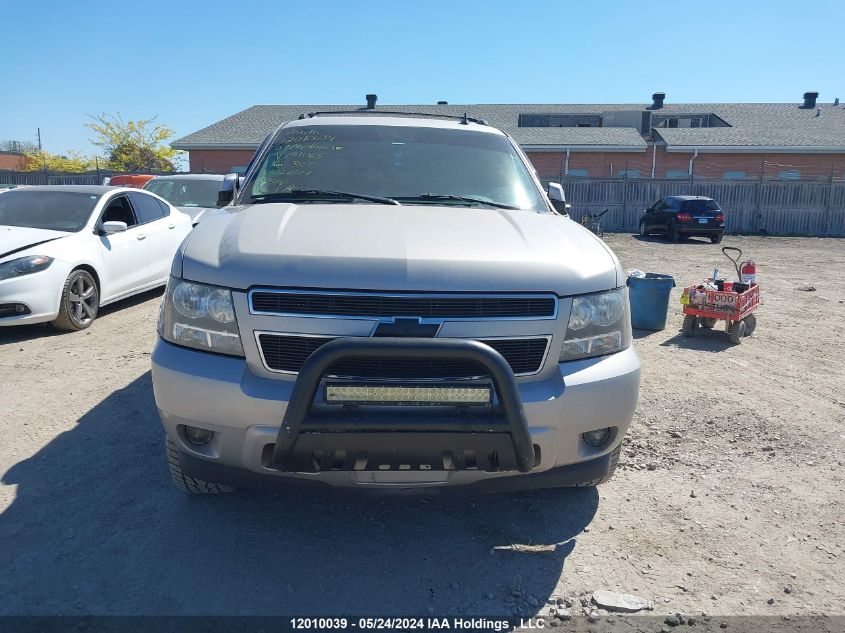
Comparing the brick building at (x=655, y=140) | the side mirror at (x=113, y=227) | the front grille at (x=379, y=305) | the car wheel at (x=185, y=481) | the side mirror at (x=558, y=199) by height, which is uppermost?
Answer: the brick building at (x=655, y=140)

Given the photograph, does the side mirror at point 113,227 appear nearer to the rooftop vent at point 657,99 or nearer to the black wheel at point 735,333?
the black wheel at point 735,333

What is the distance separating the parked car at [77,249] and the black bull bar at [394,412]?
530 centimetres

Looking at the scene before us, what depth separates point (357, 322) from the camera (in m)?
2.45

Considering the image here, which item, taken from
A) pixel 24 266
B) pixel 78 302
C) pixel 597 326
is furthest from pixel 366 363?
pixel 78 302

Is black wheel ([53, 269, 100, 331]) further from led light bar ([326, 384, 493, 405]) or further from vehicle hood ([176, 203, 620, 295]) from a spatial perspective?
led light bar ([326, 384, 493, 405])

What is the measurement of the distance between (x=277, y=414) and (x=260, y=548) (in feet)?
2.79

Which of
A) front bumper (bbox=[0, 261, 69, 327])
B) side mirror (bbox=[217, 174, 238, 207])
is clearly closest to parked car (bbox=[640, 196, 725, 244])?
front bumper (bbox=[0, 261, 69, 327])

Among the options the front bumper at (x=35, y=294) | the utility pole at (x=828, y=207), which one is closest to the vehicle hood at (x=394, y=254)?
the front bumper at (x=35, y=294)

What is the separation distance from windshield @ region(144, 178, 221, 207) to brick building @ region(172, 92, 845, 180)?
18.4 m

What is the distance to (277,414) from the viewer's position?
2.39 m

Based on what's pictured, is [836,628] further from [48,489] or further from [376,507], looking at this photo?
[48,489]

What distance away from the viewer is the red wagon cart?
6764 mm

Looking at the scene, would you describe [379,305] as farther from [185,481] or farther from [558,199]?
[558,199]

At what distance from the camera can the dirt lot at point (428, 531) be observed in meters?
2.58
